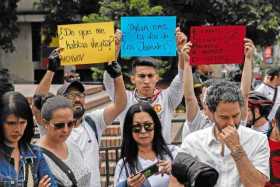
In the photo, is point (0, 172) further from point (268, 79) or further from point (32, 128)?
point (268, 79)

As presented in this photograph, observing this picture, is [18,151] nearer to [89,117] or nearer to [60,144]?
[60,144]

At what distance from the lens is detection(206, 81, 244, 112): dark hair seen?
3.01 meters

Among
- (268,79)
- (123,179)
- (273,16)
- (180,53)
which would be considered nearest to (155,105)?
(180,53)

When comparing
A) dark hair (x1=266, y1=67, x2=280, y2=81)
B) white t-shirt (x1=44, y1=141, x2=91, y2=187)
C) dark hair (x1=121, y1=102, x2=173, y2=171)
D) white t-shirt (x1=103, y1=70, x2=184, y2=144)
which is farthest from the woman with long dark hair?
dark hair (x1=266, y1=67, x2=280, y2=81)

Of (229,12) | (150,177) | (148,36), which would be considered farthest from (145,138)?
(229,12)

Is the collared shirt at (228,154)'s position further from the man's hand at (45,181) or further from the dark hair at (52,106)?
the dark hair at (52,106)

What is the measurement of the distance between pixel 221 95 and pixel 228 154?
0.92ft

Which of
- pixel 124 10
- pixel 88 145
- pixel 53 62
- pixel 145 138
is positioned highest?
pixel 124 10

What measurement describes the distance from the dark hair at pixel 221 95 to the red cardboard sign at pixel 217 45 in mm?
2100

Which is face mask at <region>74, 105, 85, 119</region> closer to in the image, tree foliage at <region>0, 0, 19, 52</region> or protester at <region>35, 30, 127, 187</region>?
protester at <region>35, 30, 127, 187</region>

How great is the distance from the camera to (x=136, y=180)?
367cm

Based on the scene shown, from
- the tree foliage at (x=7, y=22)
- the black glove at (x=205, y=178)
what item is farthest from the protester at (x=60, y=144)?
the tree foliage at (x=7, y=22)

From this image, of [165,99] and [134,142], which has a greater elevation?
[165,99]

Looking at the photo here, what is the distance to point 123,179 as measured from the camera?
3.80 metres
